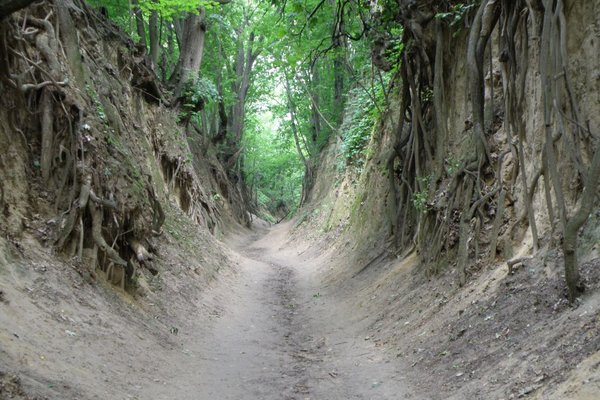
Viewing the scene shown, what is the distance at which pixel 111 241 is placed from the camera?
7508 mm

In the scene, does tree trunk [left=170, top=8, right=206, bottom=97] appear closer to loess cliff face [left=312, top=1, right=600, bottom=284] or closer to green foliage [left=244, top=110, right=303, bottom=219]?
loess cliff face [left=312, top=1, right=600, bottom=284]

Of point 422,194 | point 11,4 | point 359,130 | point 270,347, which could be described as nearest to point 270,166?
point 359,130

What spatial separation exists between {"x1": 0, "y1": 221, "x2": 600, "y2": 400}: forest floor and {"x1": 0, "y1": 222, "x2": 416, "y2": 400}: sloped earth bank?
0.06 ft

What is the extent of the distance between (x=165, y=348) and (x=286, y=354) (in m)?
1.71

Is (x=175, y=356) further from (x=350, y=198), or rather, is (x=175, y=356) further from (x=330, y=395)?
(x=350, y=198)

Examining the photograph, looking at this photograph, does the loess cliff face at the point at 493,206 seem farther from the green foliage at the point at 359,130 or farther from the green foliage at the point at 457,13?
the green foliage at the point at 359,130

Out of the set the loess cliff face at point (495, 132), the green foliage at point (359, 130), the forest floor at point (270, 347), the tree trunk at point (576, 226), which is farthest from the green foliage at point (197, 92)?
the tree trunk at point (576, 226)

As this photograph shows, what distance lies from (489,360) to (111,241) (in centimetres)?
538

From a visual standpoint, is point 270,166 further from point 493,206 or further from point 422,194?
point 493,206

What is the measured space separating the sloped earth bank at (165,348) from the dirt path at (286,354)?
0.06 feet

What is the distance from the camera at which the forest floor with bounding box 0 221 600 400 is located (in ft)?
14.0

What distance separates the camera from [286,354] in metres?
7.26

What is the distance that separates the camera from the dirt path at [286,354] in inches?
223

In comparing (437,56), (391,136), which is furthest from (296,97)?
(437,56)
